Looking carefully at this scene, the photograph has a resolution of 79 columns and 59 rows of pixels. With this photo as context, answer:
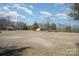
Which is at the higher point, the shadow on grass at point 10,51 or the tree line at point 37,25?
the tree line at point 37,25

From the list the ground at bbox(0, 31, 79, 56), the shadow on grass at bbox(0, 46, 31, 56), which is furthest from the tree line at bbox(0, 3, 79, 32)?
the shadow on grass at bbox(0, 46, 31, 56)

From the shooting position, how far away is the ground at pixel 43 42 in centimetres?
128

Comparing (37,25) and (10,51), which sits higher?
(37,25)

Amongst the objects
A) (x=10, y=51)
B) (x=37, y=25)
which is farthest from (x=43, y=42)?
(x=10, y=51)

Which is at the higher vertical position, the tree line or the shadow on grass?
the tree line

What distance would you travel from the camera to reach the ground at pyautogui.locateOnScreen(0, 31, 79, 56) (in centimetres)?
128

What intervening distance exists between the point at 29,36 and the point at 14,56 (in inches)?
7.6

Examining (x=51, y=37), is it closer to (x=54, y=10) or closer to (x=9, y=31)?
(x=54, y=10)

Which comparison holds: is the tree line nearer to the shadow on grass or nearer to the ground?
the ground

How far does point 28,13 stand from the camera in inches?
51.2

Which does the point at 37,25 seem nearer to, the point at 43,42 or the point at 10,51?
the point at 43,42

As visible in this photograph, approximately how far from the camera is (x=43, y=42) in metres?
1.29

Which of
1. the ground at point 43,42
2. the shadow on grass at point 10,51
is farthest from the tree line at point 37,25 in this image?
the shadow on grass at point 10,51

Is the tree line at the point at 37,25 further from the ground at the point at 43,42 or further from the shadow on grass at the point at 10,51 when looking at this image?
the shadow on grass at the point at 10,51
